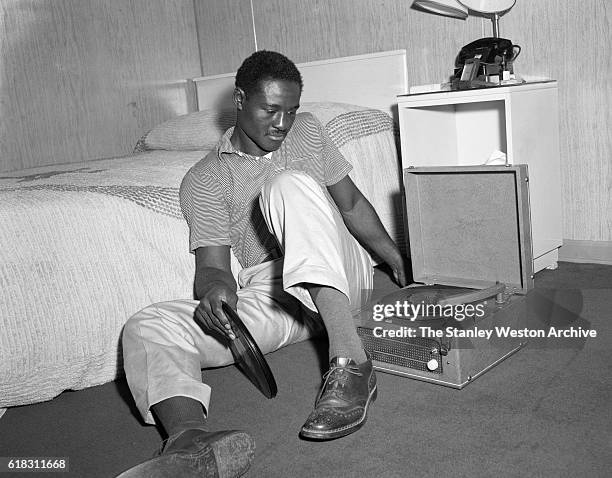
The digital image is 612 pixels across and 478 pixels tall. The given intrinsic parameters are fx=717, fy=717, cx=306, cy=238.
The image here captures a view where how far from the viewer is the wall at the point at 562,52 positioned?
2209 mm

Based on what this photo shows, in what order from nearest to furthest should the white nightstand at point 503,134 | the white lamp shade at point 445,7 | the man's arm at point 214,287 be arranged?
the man's arm at point 214,287 < the white nightstand at point 503,134 < the white lamp shade at point 445,7

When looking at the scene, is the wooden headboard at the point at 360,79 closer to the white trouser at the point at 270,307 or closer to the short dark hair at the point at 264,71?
the short dark hair at the point at 264,71

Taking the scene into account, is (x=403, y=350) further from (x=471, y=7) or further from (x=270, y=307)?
(x=471, y=7)

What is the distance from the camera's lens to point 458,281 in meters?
1.79

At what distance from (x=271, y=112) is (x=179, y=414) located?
0.73 metres

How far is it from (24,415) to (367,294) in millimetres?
794

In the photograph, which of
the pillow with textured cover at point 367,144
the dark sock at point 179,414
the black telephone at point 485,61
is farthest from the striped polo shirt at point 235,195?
the black telephone at point 485,61

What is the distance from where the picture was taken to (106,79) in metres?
3.21

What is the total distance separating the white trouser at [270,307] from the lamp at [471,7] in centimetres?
111

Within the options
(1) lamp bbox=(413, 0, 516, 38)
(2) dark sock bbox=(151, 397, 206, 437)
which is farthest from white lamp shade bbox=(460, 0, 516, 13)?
(2) dark sock bbox=(151, 397, 206, 437)

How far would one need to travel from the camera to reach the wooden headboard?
2697 millimetres

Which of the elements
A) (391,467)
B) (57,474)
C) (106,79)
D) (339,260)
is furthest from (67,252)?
(106,79)

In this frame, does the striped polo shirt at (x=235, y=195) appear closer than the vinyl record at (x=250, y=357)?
No

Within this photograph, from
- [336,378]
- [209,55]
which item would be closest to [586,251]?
[336,378]
